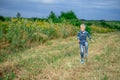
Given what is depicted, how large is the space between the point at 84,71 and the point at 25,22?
9939 millimetres

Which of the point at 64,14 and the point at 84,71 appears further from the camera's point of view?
the point at 64,14

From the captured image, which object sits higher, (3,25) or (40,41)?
(3,25)

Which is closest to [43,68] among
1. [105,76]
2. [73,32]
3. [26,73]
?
[26,73]

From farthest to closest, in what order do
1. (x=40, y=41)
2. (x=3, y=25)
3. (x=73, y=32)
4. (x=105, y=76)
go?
(x=73, y=32) → (x=40, y=41) → (x=3, y=25) → (x=105, y=76)

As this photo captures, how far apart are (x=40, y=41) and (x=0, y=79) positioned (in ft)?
34.0

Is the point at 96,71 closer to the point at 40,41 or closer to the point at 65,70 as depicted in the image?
the point at 65,70

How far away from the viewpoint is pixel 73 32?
2792 centimetres

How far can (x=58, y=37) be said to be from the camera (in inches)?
919

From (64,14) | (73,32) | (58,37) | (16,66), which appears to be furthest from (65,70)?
(64,14)

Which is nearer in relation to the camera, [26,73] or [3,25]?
[26,73]

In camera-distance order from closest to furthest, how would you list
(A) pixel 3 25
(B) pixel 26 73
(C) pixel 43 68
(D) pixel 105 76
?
(D) pixel 105 76
(B) pixel 26 73
(C) pixel 43 68
(A) pixel 3 25

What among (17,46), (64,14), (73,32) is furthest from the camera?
(64,14)

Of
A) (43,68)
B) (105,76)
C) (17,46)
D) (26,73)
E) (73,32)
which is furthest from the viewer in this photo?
(73,32)

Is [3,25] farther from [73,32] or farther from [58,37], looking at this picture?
[73,32]
